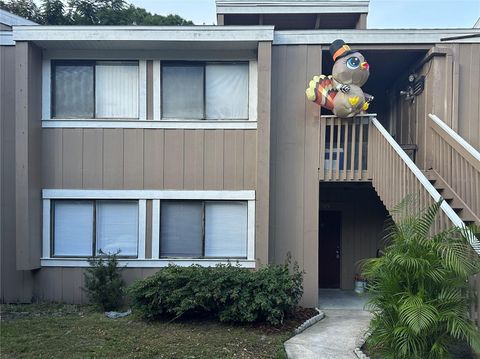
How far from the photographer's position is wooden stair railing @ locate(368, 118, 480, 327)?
16.3 feet

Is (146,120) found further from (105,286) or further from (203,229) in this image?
(105,286)

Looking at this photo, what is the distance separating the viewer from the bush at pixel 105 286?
7.64 metres

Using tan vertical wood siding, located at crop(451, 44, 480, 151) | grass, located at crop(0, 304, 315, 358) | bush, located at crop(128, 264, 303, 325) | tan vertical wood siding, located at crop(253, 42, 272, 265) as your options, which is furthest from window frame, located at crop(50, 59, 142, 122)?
tan vertical wood siding, located at crop(451, 44, 480, 151)

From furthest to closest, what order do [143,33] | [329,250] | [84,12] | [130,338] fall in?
1. [84,12]
2. [329,250]
3. [143,33]
4. [130,338]

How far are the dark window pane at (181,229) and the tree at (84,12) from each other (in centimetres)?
1423

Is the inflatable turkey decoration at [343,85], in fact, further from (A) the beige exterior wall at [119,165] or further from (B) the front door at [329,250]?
(B) the front door at [329,250]

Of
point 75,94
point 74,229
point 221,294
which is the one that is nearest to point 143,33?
point 75,94

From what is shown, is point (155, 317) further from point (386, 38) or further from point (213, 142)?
point (386, 38)

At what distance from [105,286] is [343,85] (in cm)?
611

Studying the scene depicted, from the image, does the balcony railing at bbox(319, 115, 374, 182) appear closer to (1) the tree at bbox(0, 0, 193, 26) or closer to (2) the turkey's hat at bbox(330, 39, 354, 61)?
(2) the turkey's hat at bbox(330, 39, 354, 61)

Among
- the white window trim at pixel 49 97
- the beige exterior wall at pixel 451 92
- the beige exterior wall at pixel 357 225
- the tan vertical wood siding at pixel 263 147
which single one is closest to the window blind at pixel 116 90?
the white window trim at pixel 49 97

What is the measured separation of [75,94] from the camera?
8312 millimetres

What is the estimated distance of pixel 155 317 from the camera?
22.6ft

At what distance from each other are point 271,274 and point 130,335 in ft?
8.27
